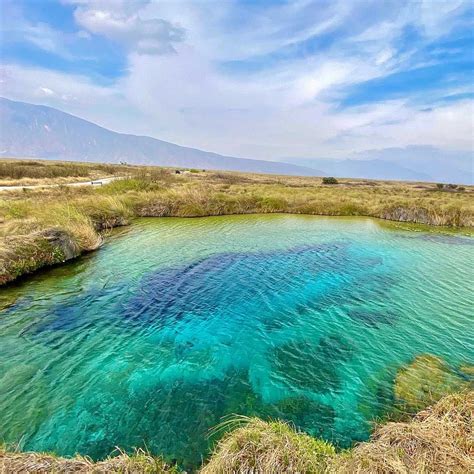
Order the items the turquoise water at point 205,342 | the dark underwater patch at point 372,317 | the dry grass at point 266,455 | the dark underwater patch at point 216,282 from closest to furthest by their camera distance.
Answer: the dry grass at point 266,455, the turquoise water at point 205,342, the dark underwater patch at point 372,317, the dark underwater patch at point 216,282

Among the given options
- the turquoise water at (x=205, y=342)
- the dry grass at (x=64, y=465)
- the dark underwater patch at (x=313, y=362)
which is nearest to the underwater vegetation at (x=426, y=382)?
the turquoise water at (x=205, y=342)

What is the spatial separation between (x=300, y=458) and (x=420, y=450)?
203 centimetres

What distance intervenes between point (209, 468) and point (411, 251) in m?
22.9

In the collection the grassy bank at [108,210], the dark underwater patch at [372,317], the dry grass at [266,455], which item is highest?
the grassy bank at [108,210]

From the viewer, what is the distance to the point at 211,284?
608 inches

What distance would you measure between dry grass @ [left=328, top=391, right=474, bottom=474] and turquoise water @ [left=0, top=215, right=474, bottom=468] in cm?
158

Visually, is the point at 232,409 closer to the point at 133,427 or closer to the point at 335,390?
the point at 133,427

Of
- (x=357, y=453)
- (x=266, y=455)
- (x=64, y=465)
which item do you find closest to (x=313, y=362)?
(x=357, y=453)

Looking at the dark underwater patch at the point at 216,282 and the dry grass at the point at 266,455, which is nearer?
the dry grass at the point at 266,455

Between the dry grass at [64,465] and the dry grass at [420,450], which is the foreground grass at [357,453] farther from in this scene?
the dry grass at [64,465]

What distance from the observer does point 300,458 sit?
4.86m

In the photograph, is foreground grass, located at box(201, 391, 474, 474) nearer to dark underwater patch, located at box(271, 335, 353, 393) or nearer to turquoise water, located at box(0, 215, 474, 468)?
turquoise water, located at box(0, 215, 474, 468)

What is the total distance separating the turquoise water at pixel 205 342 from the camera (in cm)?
707

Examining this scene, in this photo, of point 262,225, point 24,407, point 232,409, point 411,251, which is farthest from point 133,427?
point 262,225
